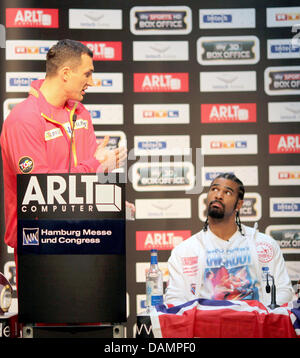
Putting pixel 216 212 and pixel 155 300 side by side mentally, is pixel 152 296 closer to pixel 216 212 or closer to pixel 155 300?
pixel 155 300

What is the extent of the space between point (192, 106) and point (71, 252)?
235cm

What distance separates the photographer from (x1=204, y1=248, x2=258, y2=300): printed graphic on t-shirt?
9.96 feet

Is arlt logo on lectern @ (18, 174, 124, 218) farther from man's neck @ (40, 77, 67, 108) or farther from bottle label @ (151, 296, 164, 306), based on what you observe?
man's neck @ (40, 77, 67, 108)

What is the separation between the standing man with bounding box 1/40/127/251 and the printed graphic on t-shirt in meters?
0.88

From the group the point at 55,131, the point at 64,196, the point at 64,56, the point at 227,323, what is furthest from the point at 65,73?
the point at 227,323

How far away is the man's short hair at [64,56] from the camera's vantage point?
9.82 feet

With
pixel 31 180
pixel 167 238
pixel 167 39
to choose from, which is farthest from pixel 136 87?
pixel 31 180

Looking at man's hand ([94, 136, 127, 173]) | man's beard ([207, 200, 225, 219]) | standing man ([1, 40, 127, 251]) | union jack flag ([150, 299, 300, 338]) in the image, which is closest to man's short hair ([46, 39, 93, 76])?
standing man ([1, 40, 127, 251])

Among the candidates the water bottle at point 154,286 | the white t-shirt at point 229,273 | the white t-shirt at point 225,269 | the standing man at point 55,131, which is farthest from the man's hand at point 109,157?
the white t-shirt at point 229,273

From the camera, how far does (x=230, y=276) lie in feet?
10.2

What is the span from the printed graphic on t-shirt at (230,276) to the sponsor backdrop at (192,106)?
97 centimetres

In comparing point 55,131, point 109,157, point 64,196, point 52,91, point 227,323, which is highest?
point 52,91

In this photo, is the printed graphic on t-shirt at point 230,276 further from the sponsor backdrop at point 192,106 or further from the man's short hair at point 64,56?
the man's short hair at point 64,56
